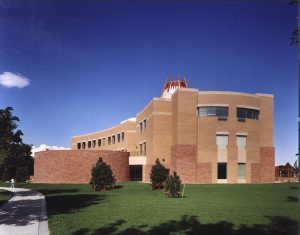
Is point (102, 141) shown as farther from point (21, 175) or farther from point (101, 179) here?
point (101, 179)

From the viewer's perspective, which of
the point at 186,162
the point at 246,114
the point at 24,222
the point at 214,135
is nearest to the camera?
the point at 24,222

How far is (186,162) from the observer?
137ft

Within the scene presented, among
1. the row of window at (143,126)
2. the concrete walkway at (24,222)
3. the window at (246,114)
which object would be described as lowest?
the concrete walkway at (24,222)

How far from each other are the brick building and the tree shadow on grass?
2888 cm

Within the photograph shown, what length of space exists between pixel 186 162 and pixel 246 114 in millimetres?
10401

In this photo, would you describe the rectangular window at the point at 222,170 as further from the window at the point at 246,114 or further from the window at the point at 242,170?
the window at the point at 246,114

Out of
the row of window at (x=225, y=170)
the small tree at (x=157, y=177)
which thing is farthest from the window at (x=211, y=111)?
the small tree at (x=157, y=177)

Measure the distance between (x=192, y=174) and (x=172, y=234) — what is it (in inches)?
1236

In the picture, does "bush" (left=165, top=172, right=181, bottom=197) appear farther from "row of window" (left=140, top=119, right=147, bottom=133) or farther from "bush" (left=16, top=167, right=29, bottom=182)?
"bush" (left=16, top=167, right=29, bottom=182)

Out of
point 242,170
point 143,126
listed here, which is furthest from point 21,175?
point 242,170

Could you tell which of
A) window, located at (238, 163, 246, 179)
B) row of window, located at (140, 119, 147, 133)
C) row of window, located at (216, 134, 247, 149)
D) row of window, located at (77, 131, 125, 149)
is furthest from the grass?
row of window, located at (77, 131, 125, 149)

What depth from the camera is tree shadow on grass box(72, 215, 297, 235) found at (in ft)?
36.4

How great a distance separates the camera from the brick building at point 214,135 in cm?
4200

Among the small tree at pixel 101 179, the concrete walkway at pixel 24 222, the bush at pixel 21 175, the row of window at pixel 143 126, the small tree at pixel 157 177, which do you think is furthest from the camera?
the bush at pixel 21 175
